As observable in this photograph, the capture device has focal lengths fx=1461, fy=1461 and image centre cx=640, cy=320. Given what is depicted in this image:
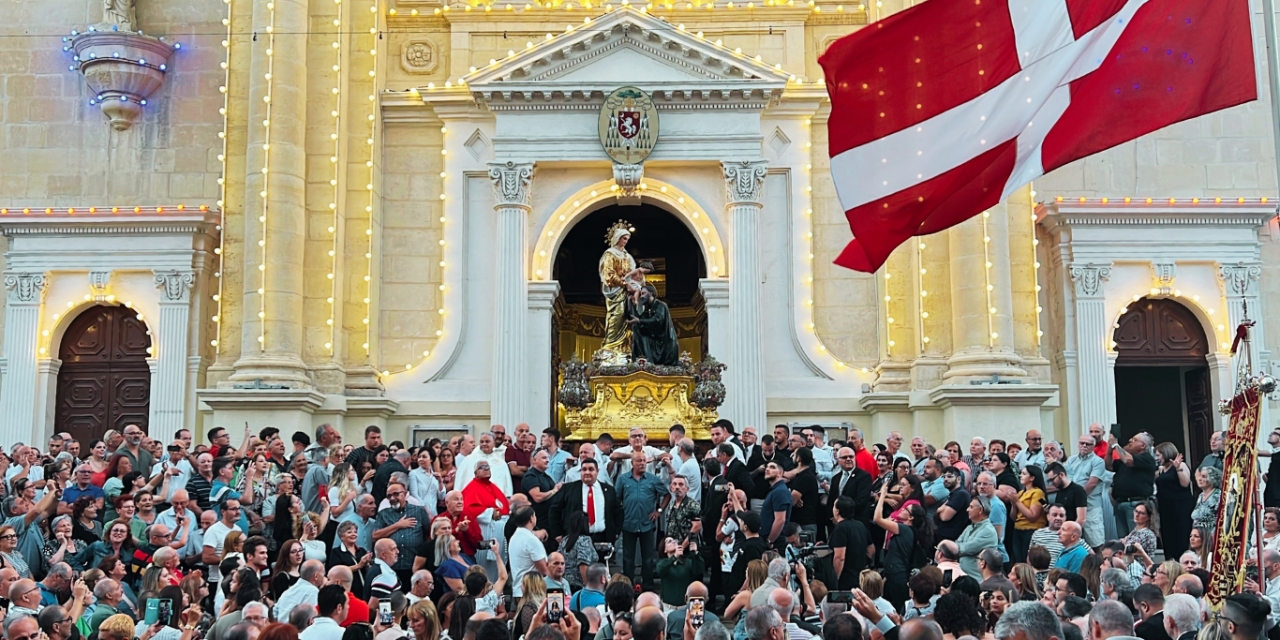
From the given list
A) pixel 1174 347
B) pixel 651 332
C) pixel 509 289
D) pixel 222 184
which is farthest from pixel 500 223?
pixel 1174 347

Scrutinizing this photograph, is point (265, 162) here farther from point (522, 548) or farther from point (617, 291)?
point (522, 548)

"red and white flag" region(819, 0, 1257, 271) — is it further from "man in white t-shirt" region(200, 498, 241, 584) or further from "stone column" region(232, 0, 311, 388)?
"stone column" region(232, 0, 311, 388)

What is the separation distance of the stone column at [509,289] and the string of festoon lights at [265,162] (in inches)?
144

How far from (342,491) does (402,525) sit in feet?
4.13

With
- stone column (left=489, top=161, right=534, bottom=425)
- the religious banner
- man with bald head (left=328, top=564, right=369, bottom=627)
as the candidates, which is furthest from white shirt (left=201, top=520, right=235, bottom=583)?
stone column (left=489, top=161, right=534, bottom=425)

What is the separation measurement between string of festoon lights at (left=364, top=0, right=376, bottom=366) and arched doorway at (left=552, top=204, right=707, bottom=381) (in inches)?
264

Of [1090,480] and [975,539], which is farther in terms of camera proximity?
[1090,480]

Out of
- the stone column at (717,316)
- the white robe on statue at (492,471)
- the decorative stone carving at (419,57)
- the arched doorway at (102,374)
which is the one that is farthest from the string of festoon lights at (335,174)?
the white robe on statue at (492,471)

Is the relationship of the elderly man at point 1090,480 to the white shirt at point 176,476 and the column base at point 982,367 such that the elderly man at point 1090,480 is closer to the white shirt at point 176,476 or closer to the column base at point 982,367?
the column base at point 982,367

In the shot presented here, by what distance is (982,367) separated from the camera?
22891mm

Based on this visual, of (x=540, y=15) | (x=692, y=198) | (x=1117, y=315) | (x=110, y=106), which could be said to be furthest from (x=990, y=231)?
(x=110, y=106)

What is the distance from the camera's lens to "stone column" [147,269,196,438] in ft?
79.0

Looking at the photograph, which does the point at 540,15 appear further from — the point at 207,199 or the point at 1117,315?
the point at 1117,315

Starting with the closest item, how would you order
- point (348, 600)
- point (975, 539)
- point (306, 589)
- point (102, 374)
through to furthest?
point (348, 600)
point (306, 589)
point (975, 539)
point (102, 374)
